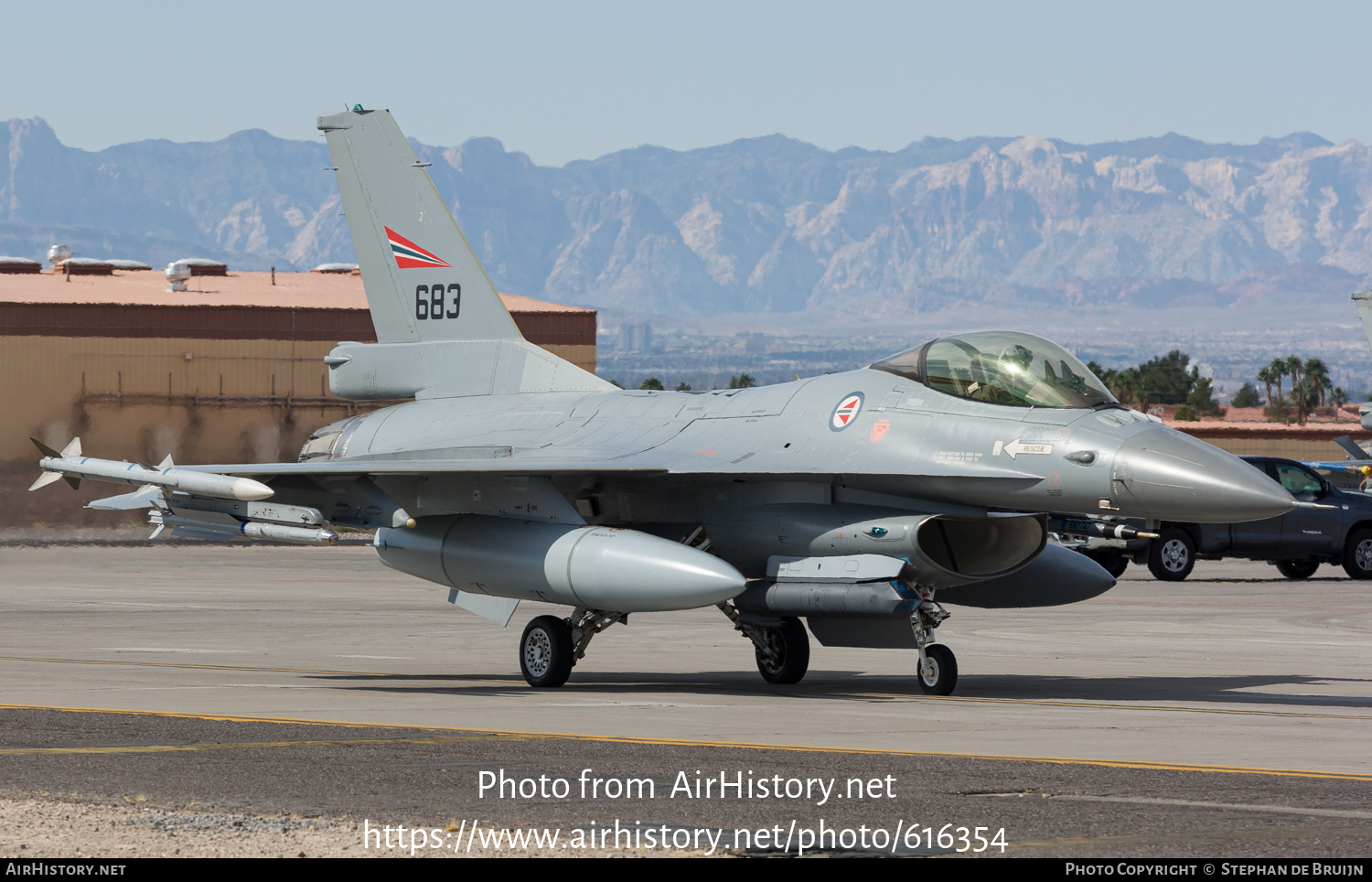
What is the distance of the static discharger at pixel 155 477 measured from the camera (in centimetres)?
1497

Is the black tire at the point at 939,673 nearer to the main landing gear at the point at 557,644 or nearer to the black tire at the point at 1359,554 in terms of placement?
the main landing gear at the point at 557,644

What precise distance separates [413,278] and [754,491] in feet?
18.8

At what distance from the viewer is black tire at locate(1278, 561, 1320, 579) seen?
106 ft

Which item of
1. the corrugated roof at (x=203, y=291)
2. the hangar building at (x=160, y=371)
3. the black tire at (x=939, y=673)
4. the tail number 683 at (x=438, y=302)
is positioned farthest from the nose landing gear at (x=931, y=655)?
the corrugated roof at (x=203, y=291)

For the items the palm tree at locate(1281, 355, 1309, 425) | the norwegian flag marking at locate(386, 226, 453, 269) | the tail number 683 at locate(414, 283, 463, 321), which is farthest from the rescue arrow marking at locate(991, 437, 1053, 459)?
the palm tree at locate(1281, 355, 1309, 425)

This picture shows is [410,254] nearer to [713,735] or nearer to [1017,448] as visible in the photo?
[1017,448]

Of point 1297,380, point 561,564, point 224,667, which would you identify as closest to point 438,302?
point 224,667

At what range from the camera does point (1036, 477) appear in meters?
13.2

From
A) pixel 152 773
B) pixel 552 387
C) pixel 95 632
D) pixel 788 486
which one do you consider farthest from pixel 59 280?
pixel 152 773

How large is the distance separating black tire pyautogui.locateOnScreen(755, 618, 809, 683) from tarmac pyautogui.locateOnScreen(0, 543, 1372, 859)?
30 cm

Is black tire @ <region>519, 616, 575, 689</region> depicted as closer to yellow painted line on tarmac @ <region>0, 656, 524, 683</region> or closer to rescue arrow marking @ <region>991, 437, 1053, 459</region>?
yellow painted line on tarmac @ <region>0, 656, 524, 683</region>
